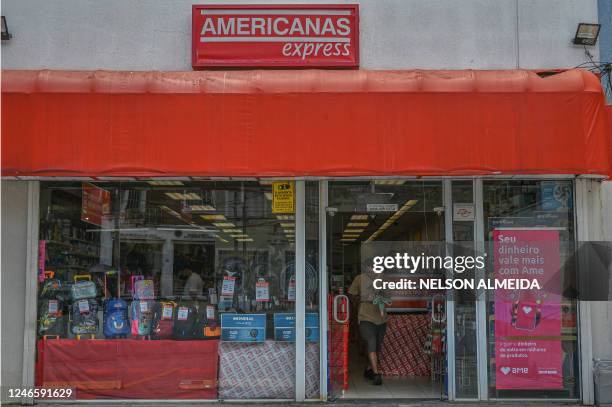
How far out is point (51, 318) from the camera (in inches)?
333

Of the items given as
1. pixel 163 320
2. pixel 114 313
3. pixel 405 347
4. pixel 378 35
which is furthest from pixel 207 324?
pixel 378 35

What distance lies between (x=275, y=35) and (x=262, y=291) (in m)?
3.37

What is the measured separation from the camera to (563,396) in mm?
8281

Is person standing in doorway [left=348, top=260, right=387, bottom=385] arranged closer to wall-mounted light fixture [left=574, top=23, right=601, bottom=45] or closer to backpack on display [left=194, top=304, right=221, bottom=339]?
backpack on display [left=194, top=304, right=221, bottom=339]

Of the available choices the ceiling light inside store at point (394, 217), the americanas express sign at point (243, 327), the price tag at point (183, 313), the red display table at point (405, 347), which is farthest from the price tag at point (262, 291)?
the red display table at point (405, 347)

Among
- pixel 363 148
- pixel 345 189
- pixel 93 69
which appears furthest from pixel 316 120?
pixel 93 69

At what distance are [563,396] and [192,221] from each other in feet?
17.4

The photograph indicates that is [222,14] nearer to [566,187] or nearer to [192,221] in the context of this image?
[192,221]

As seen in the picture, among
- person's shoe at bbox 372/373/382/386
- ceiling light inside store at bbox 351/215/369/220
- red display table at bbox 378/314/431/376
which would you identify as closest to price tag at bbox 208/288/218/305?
ceiling light inside store at bbox 351/215/369/220

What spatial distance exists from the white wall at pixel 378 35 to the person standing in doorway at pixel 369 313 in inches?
121

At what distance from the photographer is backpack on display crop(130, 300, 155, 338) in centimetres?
855

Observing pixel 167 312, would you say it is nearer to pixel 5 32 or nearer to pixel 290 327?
pixel 290 327

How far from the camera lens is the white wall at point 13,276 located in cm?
824

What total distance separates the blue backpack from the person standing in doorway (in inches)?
123
